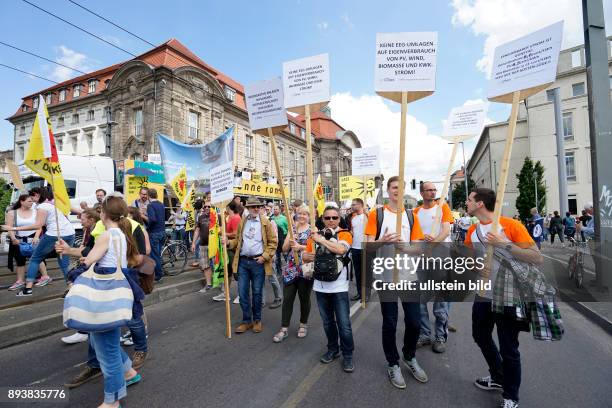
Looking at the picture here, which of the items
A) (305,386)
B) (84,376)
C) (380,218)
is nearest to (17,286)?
(84,376)

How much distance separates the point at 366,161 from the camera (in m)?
7.72

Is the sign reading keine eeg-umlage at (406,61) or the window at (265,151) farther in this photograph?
the window at (265,151)

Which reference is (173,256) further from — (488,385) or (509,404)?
(509,404)

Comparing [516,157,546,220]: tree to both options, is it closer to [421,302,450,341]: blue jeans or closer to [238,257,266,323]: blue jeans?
[421,302,450,341]: blue jeans

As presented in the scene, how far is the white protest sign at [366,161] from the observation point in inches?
295

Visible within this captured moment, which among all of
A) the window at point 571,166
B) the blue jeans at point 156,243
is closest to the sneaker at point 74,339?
the blue jeans at point 156,243

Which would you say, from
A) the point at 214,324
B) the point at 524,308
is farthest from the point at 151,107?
the point at 524,308

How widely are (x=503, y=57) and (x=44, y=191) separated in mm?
6967

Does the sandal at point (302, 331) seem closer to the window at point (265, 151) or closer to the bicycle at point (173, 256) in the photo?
the bicycle at point (173, 256)

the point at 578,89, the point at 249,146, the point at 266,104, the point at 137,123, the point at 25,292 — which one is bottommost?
the point at 25,292

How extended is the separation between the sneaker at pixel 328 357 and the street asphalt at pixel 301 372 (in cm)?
6

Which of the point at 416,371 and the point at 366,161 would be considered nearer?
the point at 416,371

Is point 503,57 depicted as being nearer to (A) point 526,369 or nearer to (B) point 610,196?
(A) point 526,369

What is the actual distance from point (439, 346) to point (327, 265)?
178cm
